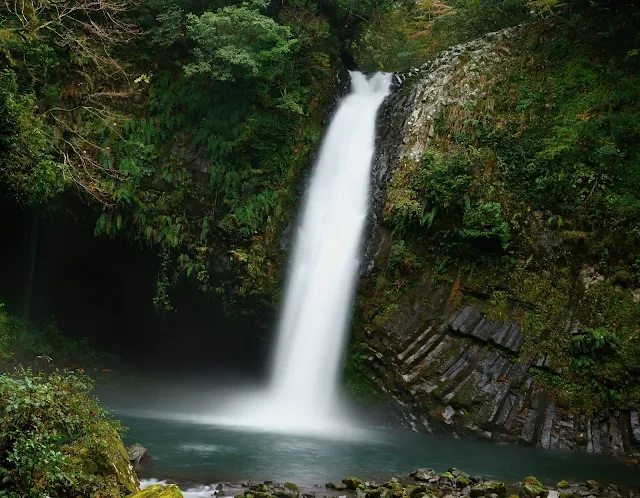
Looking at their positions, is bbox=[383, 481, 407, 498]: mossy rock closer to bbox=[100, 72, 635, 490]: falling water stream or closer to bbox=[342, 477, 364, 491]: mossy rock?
bbox=[342, 477, 364, 491]: mossy rock

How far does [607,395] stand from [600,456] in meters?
1.13

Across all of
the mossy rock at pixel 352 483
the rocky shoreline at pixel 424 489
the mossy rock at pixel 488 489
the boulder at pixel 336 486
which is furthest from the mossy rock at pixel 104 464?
the mossy rock at pixel 488 489

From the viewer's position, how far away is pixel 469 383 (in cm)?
1104

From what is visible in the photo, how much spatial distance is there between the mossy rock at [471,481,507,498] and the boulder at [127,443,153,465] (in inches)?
188

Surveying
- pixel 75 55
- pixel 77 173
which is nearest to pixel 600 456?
pixel 77 173

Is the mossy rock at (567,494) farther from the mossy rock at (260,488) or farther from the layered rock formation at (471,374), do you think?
the mossy rock at (260,488)

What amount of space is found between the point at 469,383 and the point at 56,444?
7.81m

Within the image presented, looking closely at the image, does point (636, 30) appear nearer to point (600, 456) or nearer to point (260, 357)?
point (600, 456)

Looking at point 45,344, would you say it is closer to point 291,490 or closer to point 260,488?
point 260,488

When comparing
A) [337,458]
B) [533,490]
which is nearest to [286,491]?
[337,458]

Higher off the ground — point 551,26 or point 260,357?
point 551,26

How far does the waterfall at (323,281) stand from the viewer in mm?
12891

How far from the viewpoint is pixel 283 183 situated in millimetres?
14789

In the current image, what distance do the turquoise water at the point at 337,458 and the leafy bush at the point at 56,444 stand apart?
186 cm
